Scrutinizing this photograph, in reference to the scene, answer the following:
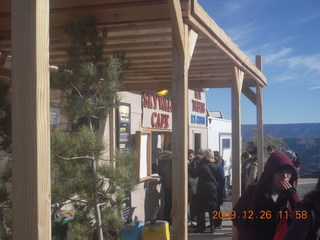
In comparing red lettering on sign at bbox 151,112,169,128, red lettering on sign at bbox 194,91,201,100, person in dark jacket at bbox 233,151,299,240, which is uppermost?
red lettering on sign at bbox 194,91,201,100

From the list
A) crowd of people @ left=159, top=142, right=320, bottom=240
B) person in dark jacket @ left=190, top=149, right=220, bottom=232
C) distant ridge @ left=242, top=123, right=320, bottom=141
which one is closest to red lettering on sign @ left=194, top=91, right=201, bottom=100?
person in dark jacket @ left=190, top=149, right=220, bottom=232

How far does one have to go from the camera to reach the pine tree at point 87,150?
289 cm

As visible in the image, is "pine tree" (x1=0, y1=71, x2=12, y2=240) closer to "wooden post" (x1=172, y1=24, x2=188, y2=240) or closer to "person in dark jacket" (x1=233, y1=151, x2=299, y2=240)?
"wooden post" (x1=172, y1=24, x2=188, y2=240)

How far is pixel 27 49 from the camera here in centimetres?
154

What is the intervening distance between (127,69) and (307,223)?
2.05 metres

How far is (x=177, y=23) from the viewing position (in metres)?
3.03

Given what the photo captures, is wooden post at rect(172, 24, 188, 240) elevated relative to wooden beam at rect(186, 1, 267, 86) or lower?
lower

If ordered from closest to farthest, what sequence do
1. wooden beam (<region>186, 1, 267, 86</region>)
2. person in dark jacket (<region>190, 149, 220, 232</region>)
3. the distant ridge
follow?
wooden beam (<region>186, 1, 267, 86</region>), person in dark jacket (<region>190, 149, 220, 232</region>), the distant ridge

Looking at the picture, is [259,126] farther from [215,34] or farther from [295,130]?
[295,130]

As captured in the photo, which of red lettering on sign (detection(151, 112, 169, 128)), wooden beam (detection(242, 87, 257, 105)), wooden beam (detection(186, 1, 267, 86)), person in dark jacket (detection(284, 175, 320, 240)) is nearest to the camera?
person in dark jacket (detection(284, 175, 320, 240))

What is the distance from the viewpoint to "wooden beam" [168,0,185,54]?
2.91 meters

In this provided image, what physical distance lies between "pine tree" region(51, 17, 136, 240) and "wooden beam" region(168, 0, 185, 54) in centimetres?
53

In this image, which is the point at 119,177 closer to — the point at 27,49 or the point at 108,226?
the point at 108,226

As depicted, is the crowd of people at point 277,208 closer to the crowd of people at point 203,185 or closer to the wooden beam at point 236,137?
the wooden beam at point 236,137
